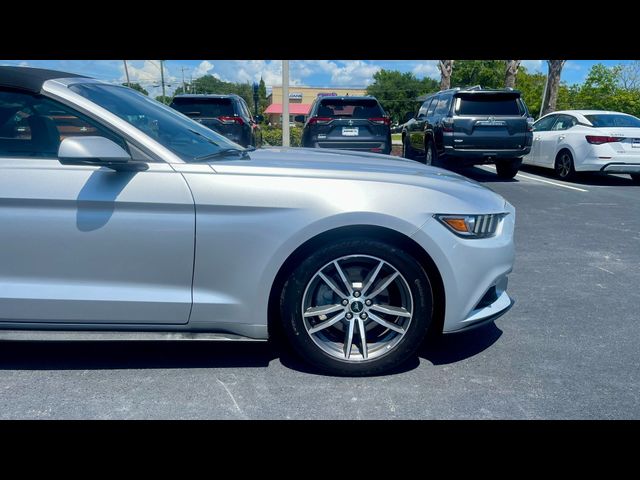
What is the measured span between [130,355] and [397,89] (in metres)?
91.6

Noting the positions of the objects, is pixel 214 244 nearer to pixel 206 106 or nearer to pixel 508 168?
pixel 206 106

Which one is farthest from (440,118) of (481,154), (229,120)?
(229,120)

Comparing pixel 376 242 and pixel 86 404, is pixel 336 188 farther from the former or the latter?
pixel 86 404

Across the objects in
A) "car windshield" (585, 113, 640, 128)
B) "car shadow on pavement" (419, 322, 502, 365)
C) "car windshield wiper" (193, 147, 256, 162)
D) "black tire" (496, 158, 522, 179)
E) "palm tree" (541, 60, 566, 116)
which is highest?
"palm tree" (541, 60, 566, 116)

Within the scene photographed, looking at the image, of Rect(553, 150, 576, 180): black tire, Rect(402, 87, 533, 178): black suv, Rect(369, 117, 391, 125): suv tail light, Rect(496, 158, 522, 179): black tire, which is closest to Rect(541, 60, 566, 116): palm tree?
Rect(553, 150, 576, 180): black tire

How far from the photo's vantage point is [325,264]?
9.23ft

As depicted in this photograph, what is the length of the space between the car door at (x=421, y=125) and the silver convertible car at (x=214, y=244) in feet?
31.5

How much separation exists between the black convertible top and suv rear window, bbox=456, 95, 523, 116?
29.0 feet

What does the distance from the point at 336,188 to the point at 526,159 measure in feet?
38.4

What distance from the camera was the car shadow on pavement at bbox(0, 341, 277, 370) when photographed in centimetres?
309

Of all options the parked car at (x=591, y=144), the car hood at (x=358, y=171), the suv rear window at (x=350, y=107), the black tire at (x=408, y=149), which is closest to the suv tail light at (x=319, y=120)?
the suv rear window at (x=350, y=107)

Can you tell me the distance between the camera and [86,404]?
2670 millimetres

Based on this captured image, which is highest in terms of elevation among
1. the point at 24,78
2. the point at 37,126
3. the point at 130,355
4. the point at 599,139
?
the point at 24,78

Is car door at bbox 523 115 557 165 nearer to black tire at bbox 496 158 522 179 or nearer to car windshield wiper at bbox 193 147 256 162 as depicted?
black tire at bbox 496 158 522 179
